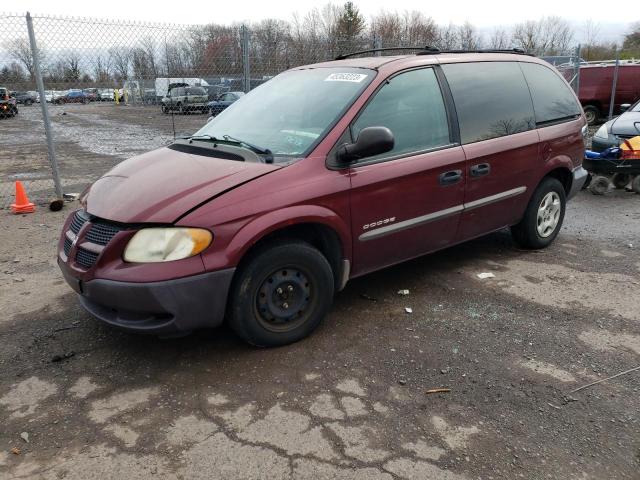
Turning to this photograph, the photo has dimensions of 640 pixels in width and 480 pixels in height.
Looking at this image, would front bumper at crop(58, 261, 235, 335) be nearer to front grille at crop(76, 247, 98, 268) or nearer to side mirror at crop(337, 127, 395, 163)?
front grille at crop(76, 247, 98, 268)

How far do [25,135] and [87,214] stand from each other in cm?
2100

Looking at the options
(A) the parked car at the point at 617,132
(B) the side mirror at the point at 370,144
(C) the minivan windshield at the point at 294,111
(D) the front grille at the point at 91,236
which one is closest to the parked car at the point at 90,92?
(C) the minivan windshield at the point at 294,111

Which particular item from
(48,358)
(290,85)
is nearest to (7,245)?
(48,358)

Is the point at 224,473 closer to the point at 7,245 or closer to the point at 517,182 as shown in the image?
the point at 517,182

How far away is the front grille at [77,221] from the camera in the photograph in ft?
11.0

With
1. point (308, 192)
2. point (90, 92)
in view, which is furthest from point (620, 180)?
point (90, 92)

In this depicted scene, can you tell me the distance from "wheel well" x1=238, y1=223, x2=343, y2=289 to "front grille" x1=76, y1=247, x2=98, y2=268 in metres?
1.00

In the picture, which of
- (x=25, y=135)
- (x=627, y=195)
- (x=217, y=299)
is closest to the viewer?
(x=217, y=299)

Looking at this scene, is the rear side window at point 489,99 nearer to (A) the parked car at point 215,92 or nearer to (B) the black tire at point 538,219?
(B) the black tire at point 538,219

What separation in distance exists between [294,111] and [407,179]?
0.98 meters

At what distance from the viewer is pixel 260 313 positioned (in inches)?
131

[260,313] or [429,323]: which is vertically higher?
[260,313]

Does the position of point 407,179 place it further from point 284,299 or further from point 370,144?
point 284,299

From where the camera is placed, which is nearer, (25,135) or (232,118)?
(232,118)
